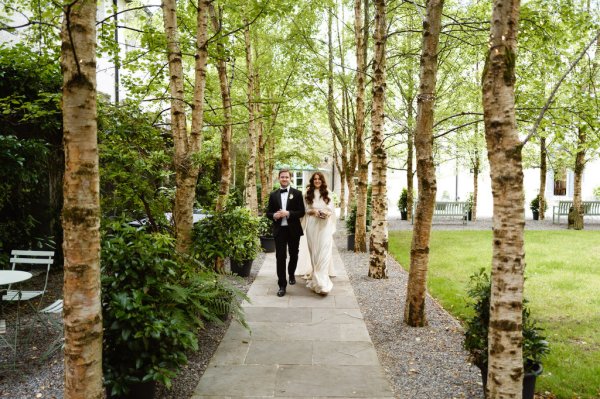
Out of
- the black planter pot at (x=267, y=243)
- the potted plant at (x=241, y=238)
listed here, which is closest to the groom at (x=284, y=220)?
the potted plant at (x=241, y=238)

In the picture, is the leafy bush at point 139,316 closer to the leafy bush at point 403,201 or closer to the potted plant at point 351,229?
the potted plant at point 351,229

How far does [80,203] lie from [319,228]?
18.6 feet

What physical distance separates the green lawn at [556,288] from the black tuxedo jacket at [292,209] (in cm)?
282

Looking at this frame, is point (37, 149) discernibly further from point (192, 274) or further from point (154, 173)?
point (192, 274)

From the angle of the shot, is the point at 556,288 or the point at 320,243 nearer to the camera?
the point at 320,243

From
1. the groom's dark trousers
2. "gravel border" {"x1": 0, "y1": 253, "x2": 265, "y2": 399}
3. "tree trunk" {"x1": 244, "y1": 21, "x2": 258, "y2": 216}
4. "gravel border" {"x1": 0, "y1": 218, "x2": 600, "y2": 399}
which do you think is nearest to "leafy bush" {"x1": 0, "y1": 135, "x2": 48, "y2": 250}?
"gravel border" {"x1": 0, "y1": 218, "x2": 600, "y2": 399}

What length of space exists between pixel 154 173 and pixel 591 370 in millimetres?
5632

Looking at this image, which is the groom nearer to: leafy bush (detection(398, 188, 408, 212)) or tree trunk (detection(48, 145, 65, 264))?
tree trunk (detection(48, 145, 65, 264))

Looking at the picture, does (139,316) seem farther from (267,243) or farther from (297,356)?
(267,243)

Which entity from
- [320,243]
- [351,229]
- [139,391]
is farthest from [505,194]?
[351,229]

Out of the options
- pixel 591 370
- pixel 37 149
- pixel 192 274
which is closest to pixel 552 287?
pixel 591 370

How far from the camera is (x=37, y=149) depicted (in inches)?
310

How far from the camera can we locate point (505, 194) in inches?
119

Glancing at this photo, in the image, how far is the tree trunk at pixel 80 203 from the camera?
8.80 feet
